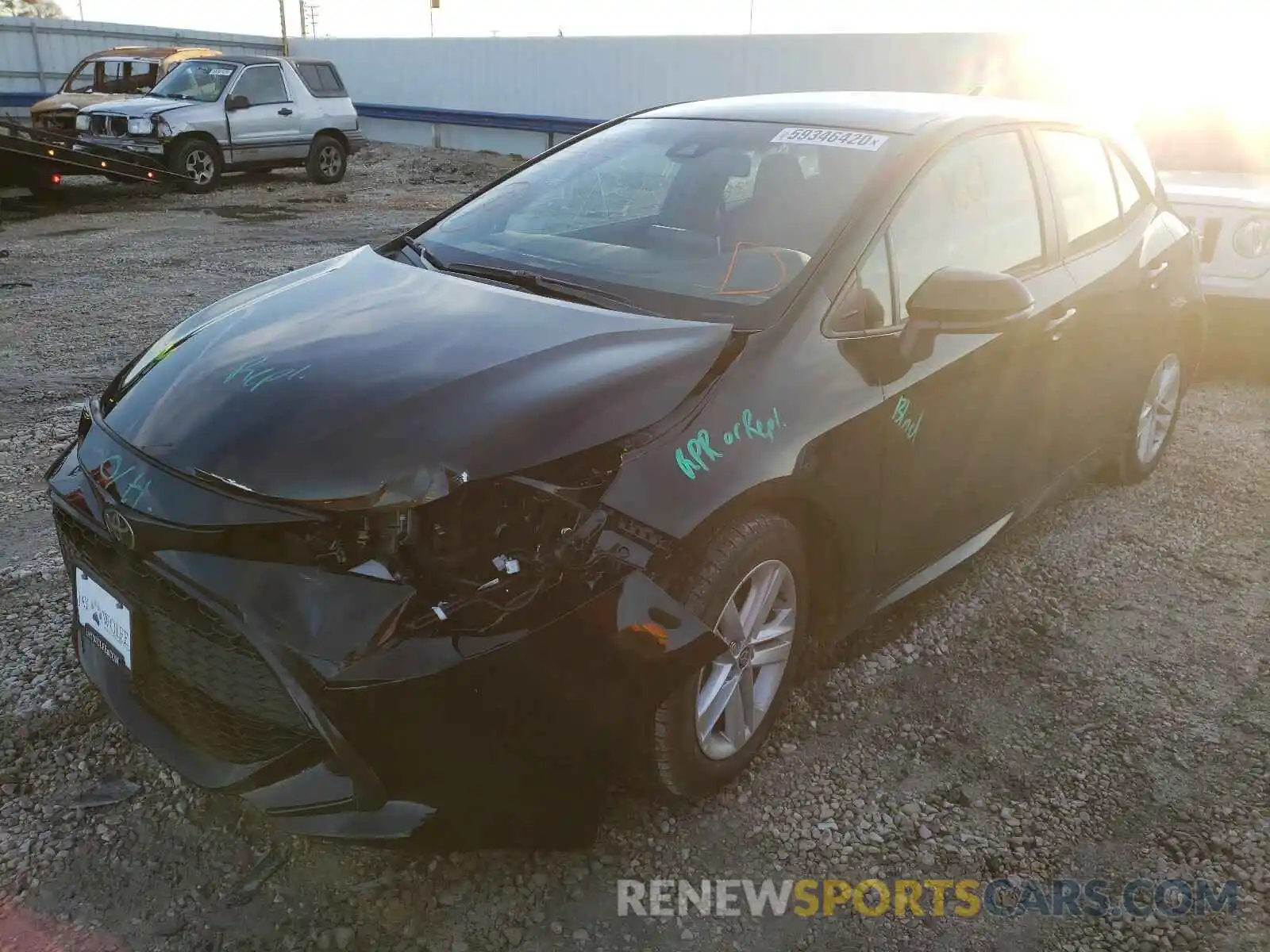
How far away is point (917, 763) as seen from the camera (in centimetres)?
285

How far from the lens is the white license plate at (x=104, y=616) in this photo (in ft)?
7.39

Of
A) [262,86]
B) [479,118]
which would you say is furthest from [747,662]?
[479,118]

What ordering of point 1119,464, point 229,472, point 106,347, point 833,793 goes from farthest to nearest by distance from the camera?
point 106,347 → point 1119,464 → point 833,793 → point 229,472

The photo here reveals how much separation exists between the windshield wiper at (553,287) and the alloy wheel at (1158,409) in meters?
2.85

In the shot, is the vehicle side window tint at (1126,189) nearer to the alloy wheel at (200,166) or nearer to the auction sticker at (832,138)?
the auction sticker at (832,138)

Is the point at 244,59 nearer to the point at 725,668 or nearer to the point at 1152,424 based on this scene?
the point at 1152,424

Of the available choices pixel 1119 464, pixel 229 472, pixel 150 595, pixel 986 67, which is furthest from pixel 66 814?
pixel 986 67

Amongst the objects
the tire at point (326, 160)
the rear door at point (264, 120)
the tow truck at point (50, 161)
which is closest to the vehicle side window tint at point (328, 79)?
the tire at point (326, 160)

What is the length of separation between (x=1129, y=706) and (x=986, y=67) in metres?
13.2

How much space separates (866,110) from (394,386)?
6.52ft

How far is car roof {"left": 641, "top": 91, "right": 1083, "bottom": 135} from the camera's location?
10.8 feet

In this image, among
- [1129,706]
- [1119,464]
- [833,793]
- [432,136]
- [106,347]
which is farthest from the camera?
[432,136]

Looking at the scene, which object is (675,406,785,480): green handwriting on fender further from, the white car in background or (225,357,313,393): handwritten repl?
the white car in background

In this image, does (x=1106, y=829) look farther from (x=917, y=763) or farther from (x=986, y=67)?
(x=986, y=67)
